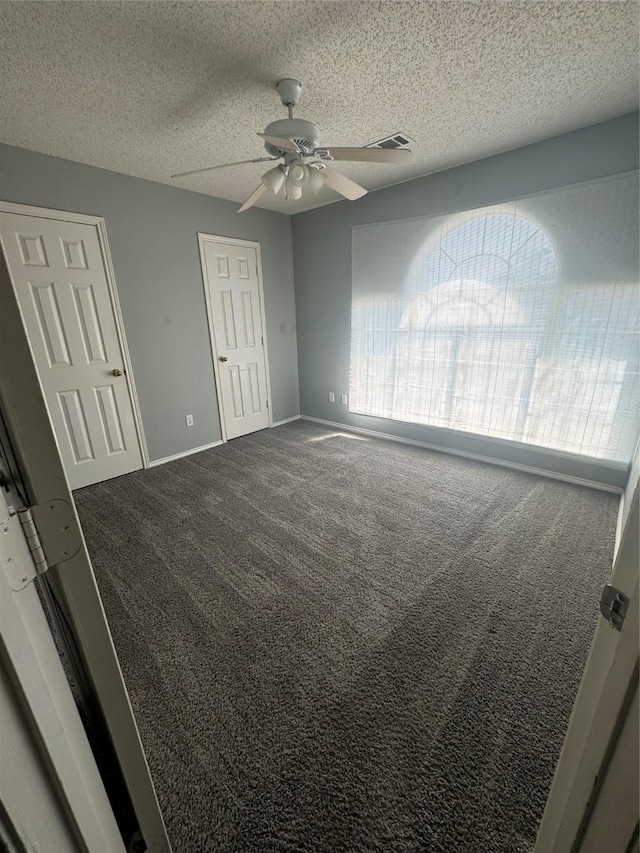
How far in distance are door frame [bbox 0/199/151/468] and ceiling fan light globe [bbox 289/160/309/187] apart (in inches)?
73.3

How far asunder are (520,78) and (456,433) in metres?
2.53

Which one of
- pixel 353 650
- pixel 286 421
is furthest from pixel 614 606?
pixel 286 421

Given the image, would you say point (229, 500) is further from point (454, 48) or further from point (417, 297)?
point (454, 48)

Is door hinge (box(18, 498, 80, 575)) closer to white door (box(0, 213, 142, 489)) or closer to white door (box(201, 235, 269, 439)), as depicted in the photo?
white door (box(0, 213, 142, 489))

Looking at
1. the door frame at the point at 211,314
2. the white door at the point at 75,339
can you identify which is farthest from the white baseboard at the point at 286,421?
the white door at the point at 75,339

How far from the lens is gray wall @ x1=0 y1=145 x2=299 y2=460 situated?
2.56m

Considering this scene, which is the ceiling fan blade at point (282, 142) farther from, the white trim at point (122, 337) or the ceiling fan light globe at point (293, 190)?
the white trim at point (122, 337)

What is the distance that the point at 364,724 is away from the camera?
4.04 ft

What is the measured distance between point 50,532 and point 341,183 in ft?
7.59

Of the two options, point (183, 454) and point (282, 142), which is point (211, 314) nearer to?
point (183, 454)

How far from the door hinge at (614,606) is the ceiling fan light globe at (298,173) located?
82.9 inches

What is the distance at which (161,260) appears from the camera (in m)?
3.16

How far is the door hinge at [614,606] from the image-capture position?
557 mm

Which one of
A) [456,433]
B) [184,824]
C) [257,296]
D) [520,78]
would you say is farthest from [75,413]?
[520,78]
